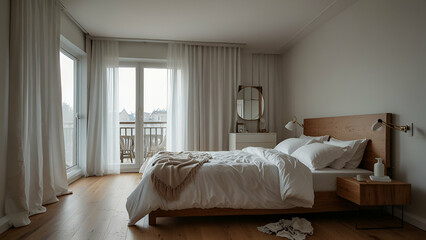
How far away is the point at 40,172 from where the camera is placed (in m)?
2.69

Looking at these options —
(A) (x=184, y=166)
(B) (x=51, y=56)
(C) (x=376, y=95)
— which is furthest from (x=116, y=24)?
(C) (x=376, y=95)

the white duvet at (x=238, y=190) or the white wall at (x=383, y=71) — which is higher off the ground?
the white wall at (x=383, y=71)

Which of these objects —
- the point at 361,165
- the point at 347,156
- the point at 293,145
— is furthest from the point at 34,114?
the point at 361,165

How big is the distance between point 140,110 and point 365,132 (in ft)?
12.4

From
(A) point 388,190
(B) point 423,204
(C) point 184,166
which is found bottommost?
(B) point 423,204

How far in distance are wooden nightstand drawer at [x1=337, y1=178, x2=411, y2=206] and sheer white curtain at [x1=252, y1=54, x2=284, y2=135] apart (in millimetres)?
3022

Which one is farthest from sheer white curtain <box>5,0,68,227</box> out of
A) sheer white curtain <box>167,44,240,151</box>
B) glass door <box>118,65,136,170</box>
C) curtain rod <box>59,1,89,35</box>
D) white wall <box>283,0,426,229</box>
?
white wall <box>283,0,426,229</box>

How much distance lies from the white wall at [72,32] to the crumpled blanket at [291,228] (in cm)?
369

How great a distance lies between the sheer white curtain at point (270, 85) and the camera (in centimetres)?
521

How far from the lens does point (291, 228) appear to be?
87.6 inches

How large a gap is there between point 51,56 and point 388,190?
3.89m

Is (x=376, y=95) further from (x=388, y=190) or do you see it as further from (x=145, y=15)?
(x=145, y=15)

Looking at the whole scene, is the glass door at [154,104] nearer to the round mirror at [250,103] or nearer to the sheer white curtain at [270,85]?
the round mirror at [250,103]

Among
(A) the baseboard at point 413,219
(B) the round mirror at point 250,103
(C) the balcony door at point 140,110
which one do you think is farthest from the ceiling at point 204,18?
(A) the baseboard at point 413,219
